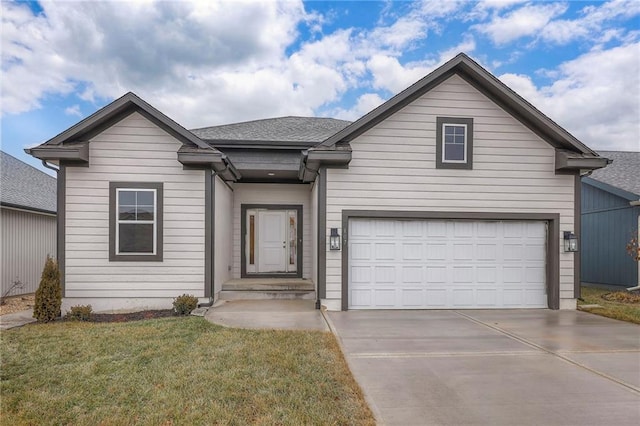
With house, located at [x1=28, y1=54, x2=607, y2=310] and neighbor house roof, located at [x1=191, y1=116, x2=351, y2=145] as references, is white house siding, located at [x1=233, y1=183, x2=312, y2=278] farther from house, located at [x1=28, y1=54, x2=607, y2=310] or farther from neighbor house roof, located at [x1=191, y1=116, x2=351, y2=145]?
house, located at [x1=28, y1=54, x2=607, y2=310]

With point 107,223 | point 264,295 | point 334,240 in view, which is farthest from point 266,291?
point 107,223

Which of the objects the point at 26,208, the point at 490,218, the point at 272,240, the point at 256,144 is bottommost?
the point at 272,240

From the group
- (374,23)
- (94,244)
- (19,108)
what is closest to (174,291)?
(94,244)

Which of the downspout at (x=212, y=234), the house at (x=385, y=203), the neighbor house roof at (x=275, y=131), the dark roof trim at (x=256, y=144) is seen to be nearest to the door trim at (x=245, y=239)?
the dark roof trim at (x=256, y=144)

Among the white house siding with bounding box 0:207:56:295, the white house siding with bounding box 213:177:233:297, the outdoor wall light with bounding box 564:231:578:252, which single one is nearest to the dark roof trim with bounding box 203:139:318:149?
the white house siding with bounding box 213:177:233:297

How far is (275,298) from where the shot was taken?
956 centimetres

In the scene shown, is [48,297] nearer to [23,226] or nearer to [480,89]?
[23,226]

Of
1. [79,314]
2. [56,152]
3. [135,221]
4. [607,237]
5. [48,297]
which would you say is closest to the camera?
[48,297]

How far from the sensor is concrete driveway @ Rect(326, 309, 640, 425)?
11.9ft

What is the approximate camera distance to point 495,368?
484cm

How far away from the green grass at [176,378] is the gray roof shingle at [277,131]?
6.67m

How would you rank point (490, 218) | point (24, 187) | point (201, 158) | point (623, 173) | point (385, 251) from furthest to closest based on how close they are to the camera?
1. point (623, 173)
2. point (24, 187)
3. point (490, 218)
4. point (385, 251)
5. point (201, 158)

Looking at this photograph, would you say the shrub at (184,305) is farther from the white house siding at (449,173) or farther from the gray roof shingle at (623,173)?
the gray roof shingle at (623,173)

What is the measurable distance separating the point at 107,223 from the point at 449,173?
7.83 meters
